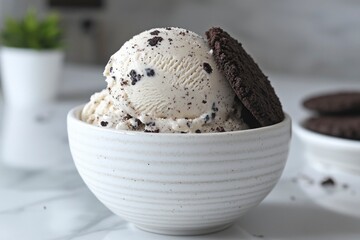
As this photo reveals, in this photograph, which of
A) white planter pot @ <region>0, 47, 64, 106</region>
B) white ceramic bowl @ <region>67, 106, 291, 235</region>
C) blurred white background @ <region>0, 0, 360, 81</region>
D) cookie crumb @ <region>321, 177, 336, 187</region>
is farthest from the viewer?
blurred white background @ <region>0, 0, 360, 81</region>

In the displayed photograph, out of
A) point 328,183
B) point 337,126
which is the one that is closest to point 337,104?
point 337,126

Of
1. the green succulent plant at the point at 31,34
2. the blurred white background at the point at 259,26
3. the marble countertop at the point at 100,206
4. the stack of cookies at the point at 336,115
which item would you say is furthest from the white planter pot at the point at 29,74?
the blurred white background at the point at 259,26

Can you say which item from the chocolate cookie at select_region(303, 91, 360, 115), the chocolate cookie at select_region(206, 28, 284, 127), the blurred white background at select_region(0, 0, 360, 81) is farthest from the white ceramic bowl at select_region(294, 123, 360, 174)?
the blurred white background at select_region(0, 0, 360, 81)

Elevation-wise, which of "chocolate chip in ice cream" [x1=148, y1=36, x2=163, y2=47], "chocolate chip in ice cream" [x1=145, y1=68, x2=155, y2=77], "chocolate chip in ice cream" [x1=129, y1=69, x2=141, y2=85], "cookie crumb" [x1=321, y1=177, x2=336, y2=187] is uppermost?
"chocolate chip in ice cream" [x1=148, y1=36, x2=163, y2=47]

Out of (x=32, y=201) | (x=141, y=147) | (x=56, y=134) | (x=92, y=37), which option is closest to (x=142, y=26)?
(x=92, y=37)

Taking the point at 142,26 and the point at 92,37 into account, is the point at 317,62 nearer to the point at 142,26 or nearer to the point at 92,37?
the point at 142,26

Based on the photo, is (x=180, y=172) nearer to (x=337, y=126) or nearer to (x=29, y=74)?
(x=337, y=126)

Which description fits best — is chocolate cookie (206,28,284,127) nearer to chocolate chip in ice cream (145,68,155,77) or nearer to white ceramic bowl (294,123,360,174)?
chocolate chip in ice cream (145,68,155,77)
